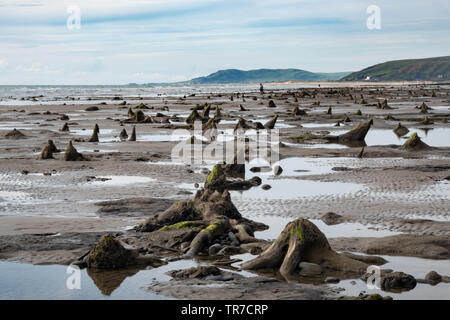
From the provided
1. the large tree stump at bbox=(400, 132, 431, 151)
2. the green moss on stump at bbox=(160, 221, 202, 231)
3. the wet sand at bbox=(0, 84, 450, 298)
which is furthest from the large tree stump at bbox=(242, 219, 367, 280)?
the large tree stump at bbox=(400, 132, 431, 151)

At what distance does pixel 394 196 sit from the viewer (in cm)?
1881

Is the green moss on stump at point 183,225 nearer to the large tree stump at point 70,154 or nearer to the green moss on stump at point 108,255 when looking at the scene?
the green moss on stump at point 108,255

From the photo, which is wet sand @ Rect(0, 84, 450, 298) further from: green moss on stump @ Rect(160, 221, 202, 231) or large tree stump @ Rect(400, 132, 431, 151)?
green moss on stump @ Rect(160, 221, 202, 231)

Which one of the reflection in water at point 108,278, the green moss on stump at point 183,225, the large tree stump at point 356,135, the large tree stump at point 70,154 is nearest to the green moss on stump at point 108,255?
the reflection in water at point 108,278

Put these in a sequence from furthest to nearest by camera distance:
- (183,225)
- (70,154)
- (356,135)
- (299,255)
A: (356,135), (70,154), (183,225), (299,255)

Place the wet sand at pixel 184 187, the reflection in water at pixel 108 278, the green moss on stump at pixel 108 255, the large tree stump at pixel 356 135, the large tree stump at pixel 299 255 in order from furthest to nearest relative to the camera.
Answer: the large tree stump at pixel 356 135 → the wet sand at pixel 184 187 → the green moss on stump at pixel 108 255 → the large tree stump at pixel 299 255 → the reflection in water at pixel 108 278

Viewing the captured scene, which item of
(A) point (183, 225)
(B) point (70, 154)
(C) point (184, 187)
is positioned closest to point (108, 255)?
(A) point (183, 225)

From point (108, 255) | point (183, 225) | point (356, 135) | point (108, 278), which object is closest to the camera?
point (108, 278)

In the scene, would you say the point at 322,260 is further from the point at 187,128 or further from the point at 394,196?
the point at 187,128

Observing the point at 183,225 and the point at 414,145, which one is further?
the point at 414,145

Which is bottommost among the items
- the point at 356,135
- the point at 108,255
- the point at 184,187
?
the point at 184,187

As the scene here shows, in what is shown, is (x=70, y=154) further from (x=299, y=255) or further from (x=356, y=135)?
(x=299, y=255)
